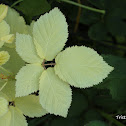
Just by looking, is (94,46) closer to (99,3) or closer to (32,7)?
(99,3)

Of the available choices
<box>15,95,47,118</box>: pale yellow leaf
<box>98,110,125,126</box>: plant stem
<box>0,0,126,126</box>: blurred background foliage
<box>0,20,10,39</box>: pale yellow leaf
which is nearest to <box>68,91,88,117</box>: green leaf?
<box>0,0,126,126</box>: blurred background foliage

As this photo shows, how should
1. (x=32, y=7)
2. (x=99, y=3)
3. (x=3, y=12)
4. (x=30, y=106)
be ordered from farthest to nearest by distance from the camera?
(x=99, y=3) < (x=32, y=7) < (x=30, y=106) < (x=3, y=12)

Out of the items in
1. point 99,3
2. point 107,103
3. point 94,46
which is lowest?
point 107,103

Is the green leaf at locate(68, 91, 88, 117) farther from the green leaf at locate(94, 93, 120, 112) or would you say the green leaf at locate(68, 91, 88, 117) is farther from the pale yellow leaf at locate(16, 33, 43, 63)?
the pale yellow leaf at locate(16, 33, 43, 63)

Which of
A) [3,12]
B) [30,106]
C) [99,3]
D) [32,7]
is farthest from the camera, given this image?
[99,3]

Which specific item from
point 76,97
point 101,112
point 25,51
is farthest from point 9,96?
point 101,112

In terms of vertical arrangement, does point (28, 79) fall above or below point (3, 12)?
below

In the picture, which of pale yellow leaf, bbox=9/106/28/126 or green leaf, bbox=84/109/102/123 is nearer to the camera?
pale yellow leaf, bbox=9/106/28/126

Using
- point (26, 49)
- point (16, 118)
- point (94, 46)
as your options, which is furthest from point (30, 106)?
point (94, 46)

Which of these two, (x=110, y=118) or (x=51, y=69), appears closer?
(x=51, y=69)
